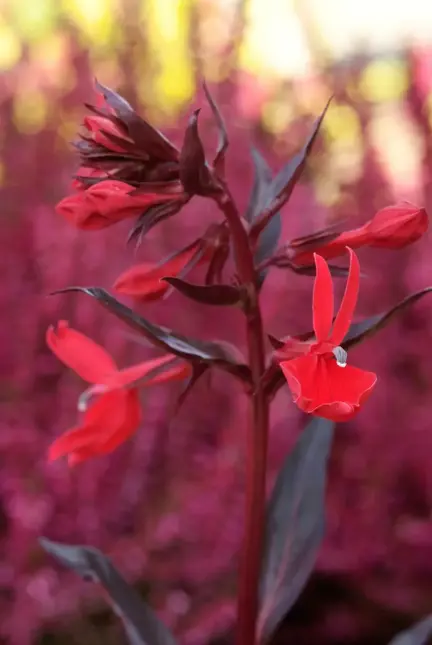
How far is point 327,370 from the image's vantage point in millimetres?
264

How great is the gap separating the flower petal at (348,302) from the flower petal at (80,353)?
0.14 metres

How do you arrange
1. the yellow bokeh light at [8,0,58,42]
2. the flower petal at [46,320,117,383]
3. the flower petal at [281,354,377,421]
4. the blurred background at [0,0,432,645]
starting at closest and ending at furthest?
1. the flower petal at [281,354,377,421]
2. the flower petal at [46,320,117,383]
3. the blurred background at [0,0,432,645]
4. the yellow bokeh light at [8,0,58,42]

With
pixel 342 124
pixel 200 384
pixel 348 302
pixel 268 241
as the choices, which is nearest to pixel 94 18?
pixel 342 124

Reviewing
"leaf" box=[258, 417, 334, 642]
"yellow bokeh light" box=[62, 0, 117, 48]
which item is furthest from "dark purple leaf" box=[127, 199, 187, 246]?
"yellow bokeh light" box=[62, 0, 117, 48]

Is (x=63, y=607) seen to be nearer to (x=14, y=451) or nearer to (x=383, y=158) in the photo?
(x=14, y=451)

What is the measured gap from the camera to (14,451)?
0.56m

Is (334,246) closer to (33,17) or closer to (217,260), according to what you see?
(217,260)

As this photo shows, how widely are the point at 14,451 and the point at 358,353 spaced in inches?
12.9

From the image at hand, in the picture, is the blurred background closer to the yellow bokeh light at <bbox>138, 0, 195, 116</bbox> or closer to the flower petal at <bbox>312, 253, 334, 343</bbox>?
the yellow bokeh light at <bbox>138, 0, 195, 116</bbox>

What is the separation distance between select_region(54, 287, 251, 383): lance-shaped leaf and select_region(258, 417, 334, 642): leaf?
5.5 inches

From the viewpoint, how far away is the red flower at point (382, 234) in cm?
30

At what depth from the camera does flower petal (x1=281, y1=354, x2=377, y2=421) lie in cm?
24

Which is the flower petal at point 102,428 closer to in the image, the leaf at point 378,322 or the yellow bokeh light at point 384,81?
the leaf at point 378,322

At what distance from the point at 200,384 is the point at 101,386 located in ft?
0.85
